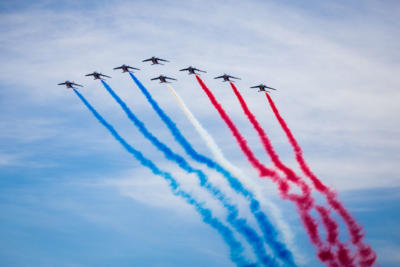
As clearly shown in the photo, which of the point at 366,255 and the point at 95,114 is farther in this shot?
the point at 95,114

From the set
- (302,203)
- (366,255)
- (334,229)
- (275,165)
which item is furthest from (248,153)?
(366,255)

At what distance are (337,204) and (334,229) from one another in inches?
238

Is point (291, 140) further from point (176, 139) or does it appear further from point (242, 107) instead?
point (176, 139)

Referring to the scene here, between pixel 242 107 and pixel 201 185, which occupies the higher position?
pixel 242 107

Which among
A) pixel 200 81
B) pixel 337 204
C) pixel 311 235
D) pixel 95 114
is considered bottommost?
pixel 311 235

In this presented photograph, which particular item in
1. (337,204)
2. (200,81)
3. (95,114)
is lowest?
(337,204)

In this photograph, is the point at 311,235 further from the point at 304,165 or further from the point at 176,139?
the point at 176,139

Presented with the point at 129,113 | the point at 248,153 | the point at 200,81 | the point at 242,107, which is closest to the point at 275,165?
the point at 248,153

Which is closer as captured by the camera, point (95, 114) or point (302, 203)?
point (302, 203)

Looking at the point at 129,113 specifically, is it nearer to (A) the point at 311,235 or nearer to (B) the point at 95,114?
(B) the point at 95,114

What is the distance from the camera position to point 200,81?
136 metres

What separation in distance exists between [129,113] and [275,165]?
111 feet

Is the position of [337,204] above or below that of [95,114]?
below

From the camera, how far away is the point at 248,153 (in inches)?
5133
